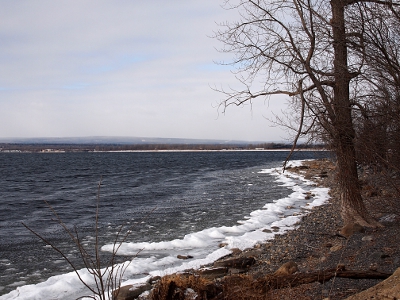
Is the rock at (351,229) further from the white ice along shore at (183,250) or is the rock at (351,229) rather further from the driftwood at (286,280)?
the driftwood at (286,280)

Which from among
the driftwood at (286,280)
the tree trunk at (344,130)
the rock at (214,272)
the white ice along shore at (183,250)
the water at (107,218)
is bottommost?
the water at (107,218)

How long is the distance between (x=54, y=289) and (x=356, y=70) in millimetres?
8222

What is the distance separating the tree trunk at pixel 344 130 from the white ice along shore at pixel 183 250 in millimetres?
3019

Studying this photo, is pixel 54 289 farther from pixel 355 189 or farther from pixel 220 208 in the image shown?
pixel 220 208

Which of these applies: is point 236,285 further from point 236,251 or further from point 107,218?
point 107,218

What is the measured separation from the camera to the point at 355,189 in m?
9.90

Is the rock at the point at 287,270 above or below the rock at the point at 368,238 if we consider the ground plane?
below

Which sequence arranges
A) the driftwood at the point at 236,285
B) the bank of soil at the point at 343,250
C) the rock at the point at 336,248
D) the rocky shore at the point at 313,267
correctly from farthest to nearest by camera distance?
the rock at the point at 336,248, the bank of soil at the point at 343,250, the rocky shore at the point at 313,267, the driftwood at the point at 236,285

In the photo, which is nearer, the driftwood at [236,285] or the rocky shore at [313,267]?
the driftwood at [236,285]

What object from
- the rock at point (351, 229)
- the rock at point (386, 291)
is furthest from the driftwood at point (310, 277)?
the rock at point (351, 229)

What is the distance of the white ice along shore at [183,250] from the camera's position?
Answer: 27.6 feet

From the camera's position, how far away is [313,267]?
26.1ft

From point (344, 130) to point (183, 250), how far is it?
5581 mm

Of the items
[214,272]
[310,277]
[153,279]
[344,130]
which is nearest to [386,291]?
[310,277]
